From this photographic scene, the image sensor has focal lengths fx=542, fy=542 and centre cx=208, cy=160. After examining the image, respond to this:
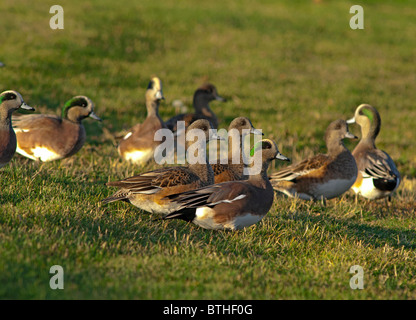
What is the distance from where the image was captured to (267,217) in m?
7.34

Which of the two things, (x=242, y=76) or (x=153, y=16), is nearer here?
(x=242, y=76)

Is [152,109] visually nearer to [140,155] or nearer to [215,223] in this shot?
[140,155]

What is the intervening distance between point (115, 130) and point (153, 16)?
13.7 meters

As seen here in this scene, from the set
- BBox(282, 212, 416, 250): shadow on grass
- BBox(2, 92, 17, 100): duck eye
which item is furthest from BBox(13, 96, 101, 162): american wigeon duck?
BBox(282, 212, 416, 250): shadow on grass

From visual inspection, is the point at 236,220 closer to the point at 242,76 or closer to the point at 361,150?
the point at 361,150

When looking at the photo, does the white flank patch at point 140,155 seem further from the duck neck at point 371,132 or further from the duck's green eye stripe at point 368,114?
the duck's green eye stripe at point 368,114

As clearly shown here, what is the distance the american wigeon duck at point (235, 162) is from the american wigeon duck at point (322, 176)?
1136 mm

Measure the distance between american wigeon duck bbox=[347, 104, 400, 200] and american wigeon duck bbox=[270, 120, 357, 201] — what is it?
2.53 feet

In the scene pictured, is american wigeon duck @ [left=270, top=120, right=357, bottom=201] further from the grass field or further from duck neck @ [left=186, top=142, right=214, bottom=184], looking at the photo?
duck neck @ [left=186, top=142, right=214, bottom=184]

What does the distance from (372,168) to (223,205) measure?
4.57m

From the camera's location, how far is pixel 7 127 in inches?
279

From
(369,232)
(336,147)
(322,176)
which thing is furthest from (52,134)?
(369,232)

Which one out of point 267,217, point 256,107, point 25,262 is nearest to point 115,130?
point 256,107
